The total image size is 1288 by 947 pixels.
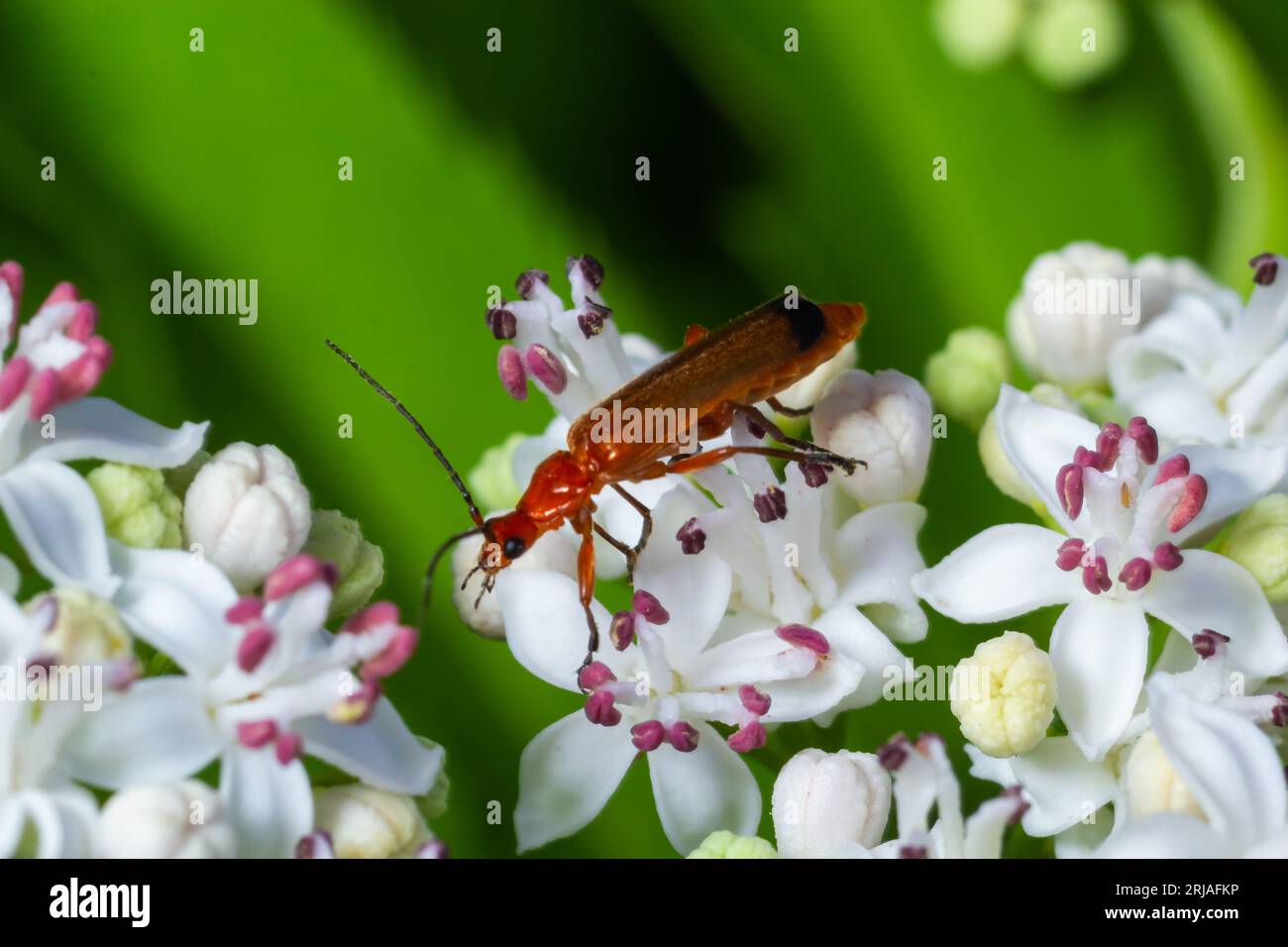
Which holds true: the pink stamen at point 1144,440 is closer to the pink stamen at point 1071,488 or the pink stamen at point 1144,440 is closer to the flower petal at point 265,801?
the pink stamen at point 1071,488

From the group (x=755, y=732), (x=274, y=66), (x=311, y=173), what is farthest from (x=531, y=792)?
(x=274, y=66)

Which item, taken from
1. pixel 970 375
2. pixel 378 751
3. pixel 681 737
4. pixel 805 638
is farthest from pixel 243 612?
pixel 970 375

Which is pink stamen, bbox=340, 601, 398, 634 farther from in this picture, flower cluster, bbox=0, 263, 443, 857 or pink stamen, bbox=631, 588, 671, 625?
pink stamen, bbox=631, 588, 671, 625

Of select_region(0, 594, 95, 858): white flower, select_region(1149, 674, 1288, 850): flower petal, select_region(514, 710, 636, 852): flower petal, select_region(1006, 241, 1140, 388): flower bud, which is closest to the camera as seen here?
select_region(0, 594, 95, 858): white flower

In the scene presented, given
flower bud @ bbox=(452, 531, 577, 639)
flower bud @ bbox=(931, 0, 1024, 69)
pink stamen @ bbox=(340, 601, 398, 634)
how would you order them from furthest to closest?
flower bud @ bbox=(931, 0, 1024, 69)
flower bud @ bbox=(452, 531, 577, 639)
pink stamen @ bbox=(340, 601, 398, 634)

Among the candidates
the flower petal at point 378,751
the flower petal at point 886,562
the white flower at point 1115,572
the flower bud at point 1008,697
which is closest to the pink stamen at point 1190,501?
the white flower at point 1115,572

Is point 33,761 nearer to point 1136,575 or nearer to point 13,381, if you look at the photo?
point 13,381

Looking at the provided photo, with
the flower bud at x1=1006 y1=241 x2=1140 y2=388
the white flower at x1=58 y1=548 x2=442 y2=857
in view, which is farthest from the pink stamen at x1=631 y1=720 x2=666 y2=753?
the flower bud at x1=1006 y1=241 x2=1140 y2=388

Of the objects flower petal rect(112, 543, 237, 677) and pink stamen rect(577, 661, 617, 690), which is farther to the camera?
pink stamen rect(577, 661, 617, 690)
